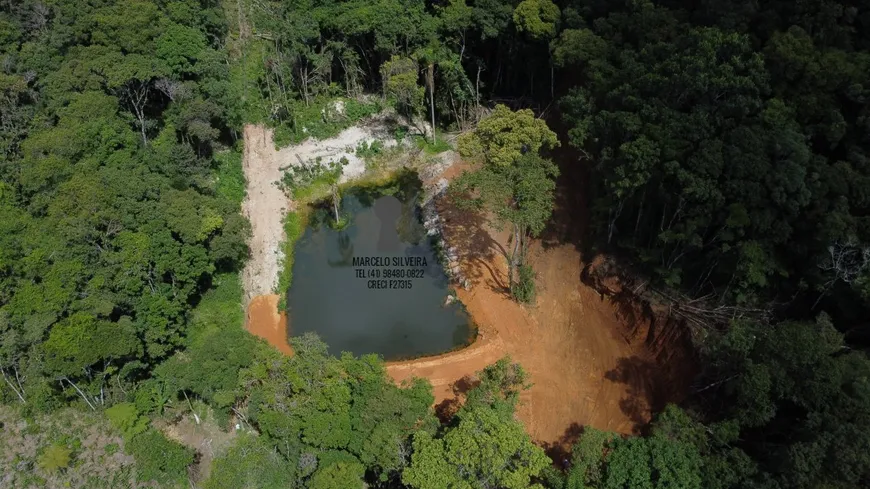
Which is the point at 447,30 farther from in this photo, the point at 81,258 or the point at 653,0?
the point at 81,258

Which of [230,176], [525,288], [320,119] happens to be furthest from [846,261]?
[230,176]

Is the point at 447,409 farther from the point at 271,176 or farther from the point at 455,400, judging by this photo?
the point at 271,176

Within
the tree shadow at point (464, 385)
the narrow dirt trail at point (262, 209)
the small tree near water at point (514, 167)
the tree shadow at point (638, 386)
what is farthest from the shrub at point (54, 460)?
the tree shadow at point (638, 386)

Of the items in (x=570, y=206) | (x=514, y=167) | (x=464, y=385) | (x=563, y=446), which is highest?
(x=514, y=167)

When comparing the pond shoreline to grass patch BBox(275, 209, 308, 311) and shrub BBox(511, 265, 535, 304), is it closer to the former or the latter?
grass patch BBox(275, 209, 308, 311)

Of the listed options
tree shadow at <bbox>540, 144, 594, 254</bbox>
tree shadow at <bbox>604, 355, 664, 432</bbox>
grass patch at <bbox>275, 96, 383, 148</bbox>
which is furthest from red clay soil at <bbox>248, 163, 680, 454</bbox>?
grass patch at <bbox>275, 96, 383, 148</bbox>

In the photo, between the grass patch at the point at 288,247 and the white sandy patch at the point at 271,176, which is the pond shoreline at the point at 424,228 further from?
the white sandy patch at the point at 271,176
